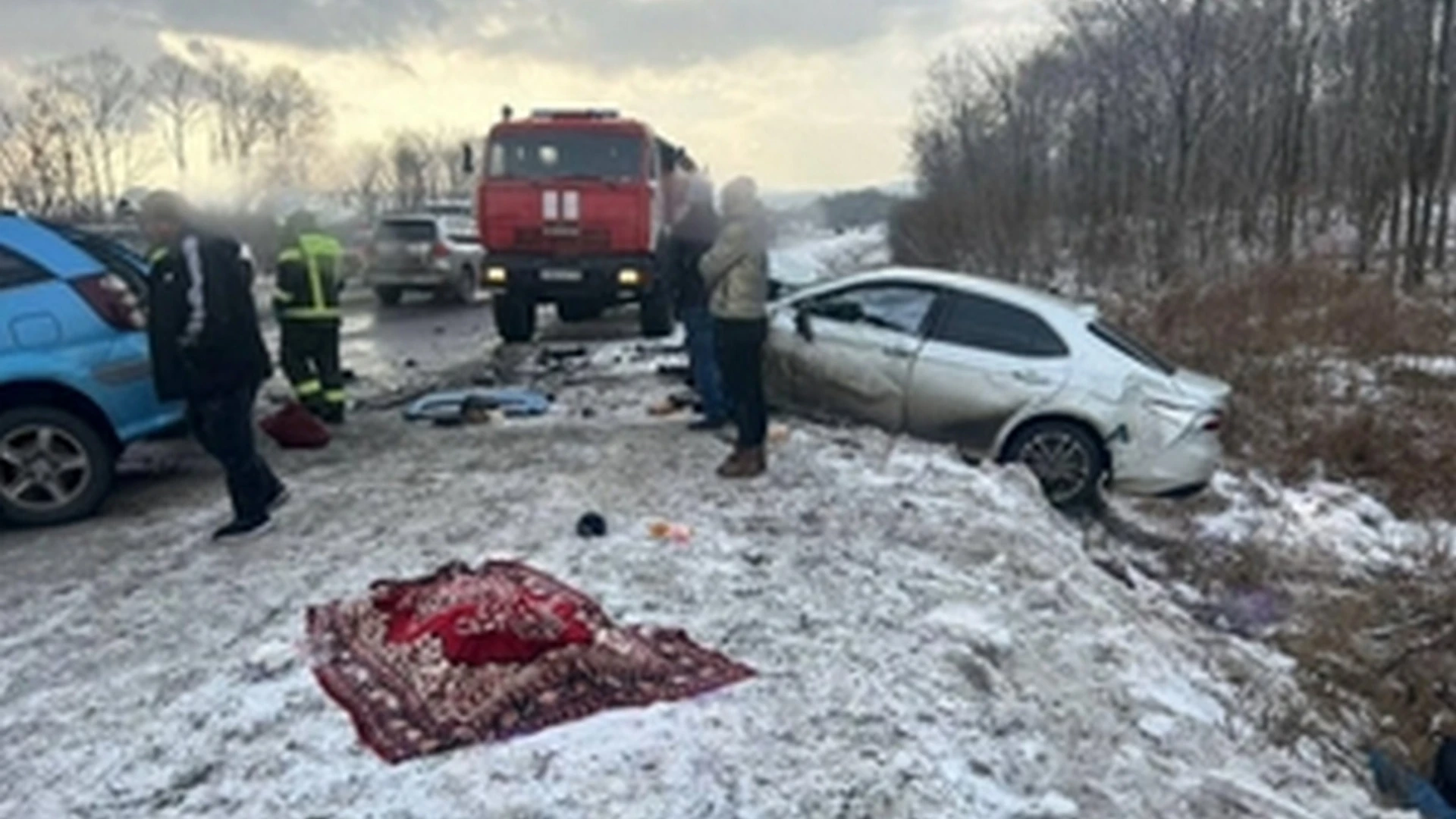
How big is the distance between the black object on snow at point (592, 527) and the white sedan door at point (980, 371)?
10.7ft

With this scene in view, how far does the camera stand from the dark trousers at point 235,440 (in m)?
5.46

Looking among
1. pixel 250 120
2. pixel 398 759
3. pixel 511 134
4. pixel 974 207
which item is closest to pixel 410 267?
pixel 511 134

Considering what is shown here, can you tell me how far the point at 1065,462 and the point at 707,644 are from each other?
14.0 ft

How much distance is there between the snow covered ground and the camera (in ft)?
11.1

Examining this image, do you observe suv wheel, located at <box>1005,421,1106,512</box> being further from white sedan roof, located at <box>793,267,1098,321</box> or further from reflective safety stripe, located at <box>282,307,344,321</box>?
reflective safety stripe, located at <box>282,307,344,321</box>

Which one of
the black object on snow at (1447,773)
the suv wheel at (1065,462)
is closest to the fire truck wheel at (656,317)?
the suv wheel at (1065,462)

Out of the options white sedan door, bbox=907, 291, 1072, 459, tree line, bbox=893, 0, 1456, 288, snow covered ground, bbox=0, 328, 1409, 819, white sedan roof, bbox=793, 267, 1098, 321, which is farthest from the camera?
tree line, bbox=893, 0, 1456, 288

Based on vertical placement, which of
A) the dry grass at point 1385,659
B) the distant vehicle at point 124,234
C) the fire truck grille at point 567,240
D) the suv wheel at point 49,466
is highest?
the distant vehicle at point 124,234

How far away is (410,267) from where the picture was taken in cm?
2094

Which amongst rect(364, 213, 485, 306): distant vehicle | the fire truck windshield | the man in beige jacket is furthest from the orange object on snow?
rect(364, 213, 485, 306): distant vehicle

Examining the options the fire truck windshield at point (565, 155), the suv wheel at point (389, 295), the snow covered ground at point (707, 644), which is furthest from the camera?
the suv wheel at point (389, 295)

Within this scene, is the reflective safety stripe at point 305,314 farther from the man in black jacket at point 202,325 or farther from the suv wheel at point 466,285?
the suv wheel at point 466,285

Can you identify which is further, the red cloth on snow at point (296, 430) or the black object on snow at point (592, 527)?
the red cloth on snow at point (296, 430)

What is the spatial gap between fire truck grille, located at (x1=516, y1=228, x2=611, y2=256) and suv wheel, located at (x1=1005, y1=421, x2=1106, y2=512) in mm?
7049
